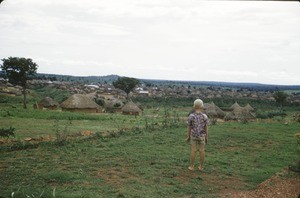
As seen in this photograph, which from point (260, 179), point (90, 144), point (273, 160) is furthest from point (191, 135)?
point (90, 144)

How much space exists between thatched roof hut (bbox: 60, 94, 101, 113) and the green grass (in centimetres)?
3053

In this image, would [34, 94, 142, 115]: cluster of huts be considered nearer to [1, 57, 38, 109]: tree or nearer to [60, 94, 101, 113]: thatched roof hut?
[60, 94, 101, 113]: thatched roof hut

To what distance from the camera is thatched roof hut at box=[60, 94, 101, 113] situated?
41.6m

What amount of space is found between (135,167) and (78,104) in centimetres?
3549

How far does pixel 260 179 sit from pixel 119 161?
11.4ft

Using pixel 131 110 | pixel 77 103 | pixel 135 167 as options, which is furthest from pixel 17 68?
pixel 135 167

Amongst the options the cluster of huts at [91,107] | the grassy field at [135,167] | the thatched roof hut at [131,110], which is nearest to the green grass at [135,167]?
the grassy field at [135,167]

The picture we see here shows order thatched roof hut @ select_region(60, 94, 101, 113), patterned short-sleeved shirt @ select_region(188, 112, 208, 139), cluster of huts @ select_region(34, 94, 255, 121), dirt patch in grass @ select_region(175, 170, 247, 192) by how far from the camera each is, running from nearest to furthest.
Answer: dirt patch in grass @ select_region(175, 170, 247, 192), patterned short-sleeved shirt @ select_region(188, 112, 208, 139), cluster of huts @ select_region(34, 94, 255, 121), thatched roof hut @ select_region(60, 94, 101, 113)

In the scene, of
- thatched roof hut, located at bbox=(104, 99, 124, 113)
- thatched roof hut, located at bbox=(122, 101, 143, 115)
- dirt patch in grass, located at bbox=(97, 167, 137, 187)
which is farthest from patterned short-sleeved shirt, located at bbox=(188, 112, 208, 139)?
thatched roof hut, located at bbox=(104, 99, 124, 113)

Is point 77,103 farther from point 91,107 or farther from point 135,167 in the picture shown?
point 135,167

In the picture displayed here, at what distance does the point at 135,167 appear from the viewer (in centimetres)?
753

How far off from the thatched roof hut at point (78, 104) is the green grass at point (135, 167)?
30.5 metres

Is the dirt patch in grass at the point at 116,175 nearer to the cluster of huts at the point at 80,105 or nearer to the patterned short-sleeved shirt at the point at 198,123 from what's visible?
the patterned short-sleeved shirt at the point at 198,123

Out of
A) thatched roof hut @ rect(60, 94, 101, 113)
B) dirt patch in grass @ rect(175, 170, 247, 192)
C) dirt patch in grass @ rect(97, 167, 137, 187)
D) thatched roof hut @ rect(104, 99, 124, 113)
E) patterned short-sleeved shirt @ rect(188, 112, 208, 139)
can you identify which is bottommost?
thatched roof hut @ rect(104, 99, 124, 113)
